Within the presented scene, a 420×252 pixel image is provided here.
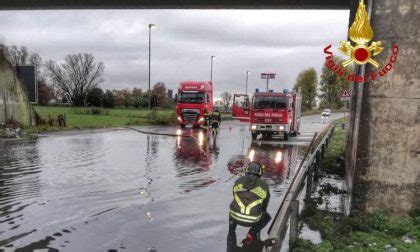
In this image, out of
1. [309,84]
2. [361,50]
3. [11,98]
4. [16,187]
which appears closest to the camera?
[361,50]


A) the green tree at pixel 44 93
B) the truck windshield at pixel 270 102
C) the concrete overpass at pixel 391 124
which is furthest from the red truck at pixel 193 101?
the green tree at pixel 44 93

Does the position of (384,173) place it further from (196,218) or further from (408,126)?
(196,218)

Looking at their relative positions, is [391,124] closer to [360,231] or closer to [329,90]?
[360,231]

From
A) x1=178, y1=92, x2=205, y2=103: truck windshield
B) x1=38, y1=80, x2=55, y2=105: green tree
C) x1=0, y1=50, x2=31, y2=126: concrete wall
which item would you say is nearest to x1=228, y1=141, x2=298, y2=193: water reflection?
x1=178, y1=92, x2=205, y2=103: truck windshield

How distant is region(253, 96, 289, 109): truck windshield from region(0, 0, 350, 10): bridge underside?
816cm

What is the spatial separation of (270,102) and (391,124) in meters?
15.7

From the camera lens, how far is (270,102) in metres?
23.4

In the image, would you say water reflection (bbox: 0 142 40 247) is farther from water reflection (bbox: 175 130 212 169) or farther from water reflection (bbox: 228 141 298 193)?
water reflection (bbox: 228 141 298 193)

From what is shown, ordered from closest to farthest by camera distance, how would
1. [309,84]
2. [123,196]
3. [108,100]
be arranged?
[123,196]
[108,100]
[309,84]

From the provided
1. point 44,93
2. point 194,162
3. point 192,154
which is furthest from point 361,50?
point 44,93

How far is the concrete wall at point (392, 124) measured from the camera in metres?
7.57

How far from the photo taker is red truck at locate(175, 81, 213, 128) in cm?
3212

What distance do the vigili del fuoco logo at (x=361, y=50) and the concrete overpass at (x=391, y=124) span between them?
130 millimetres

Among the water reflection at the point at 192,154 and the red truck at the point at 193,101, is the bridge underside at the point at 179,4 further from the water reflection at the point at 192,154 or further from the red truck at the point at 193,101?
the red truck at the point at 193,101
